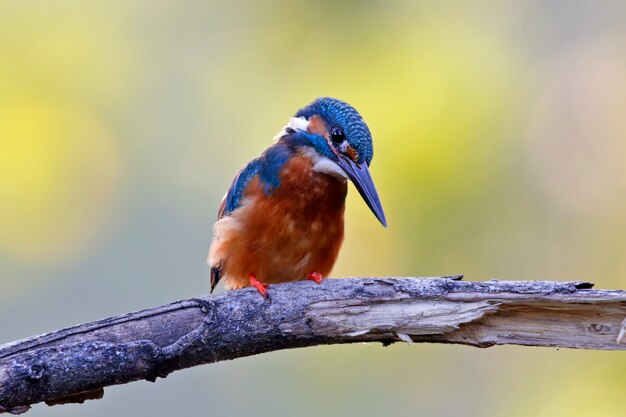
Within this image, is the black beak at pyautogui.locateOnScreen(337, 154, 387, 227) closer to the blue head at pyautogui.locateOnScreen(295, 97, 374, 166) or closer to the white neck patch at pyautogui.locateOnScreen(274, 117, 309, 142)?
the blue head at pyautogui.locateOnScreen(295, 97, 374, 166)

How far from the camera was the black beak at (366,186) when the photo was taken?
3.57 m

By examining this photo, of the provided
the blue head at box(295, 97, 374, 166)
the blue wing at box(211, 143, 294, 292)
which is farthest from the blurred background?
the blue wing at box(211, 143, 294, 292)

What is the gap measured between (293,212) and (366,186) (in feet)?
Answer: 1.48

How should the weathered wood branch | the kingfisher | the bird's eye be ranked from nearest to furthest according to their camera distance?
1. the weathered wood branch
2. the bird's eye
3. the kingfisher

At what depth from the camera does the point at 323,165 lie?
3855 mm

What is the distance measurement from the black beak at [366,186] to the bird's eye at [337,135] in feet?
0.45

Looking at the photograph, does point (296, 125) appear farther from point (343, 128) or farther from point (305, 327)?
point (305, 327)

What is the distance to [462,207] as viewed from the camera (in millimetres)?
3633

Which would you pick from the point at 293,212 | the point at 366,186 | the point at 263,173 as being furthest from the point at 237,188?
the point at 366,186

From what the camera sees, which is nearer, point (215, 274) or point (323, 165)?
point (323, 165)

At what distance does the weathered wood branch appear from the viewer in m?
2.79

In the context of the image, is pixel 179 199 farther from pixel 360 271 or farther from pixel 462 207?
pixel 462 207

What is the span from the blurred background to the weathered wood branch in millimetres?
416

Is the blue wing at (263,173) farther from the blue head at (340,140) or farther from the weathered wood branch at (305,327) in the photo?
the weathered wood branch at (305,327)
